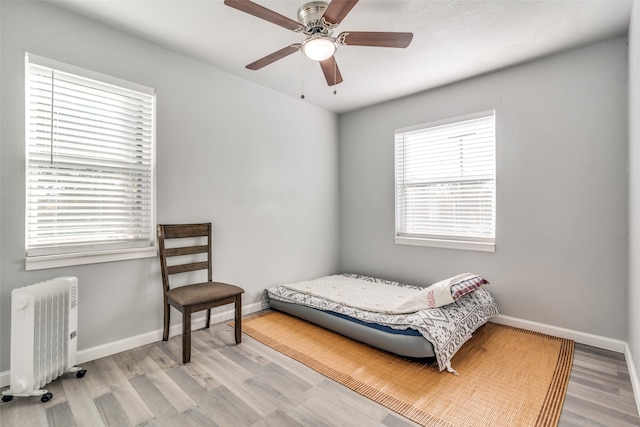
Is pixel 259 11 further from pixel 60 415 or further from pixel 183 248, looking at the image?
pixel 60 415

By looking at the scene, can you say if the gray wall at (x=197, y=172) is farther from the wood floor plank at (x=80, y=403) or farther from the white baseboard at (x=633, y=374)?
the white baseboard at (x=633, y=374)

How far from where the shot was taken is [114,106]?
2.46m

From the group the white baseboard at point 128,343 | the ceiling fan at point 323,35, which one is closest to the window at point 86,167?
the white baseboard at point 128,343

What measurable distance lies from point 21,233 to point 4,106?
84 cm

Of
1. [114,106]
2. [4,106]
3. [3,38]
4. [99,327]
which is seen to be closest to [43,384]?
[99,327]

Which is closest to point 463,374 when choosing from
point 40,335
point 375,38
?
point 375,38

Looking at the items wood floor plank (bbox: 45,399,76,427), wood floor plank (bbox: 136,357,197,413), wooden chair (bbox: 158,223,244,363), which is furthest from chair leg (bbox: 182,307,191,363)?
wood floor plank (bbox: 45,399,76,427)

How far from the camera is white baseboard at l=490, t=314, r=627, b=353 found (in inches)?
99.0

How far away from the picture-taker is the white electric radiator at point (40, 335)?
1.79 meters

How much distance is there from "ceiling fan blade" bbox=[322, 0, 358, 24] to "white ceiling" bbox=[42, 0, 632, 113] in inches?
16.8

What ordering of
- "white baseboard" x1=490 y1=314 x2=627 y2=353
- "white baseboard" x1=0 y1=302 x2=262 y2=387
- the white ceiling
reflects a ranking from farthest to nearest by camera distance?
"white baseboard" x1=490 y1=314 x2=627 y2=353
"white baseboard" x1=0 y1=302 x2=262 y2=387
the white ceiling

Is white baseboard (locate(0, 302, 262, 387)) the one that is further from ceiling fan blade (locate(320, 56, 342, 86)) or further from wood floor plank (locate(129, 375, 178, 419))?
ceiling fan blade (locate(320, 56, 342, 86))

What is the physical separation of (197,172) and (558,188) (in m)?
3.41

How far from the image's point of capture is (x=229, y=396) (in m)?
1.91
